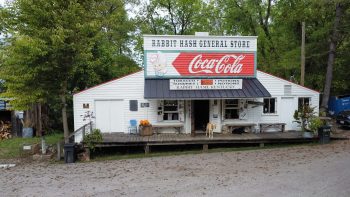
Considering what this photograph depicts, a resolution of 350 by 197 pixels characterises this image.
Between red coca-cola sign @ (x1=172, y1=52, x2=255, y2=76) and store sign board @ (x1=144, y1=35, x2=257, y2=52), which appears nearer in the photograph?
store sign board @ (x1=144, y1=35, x2=257, y2=52)

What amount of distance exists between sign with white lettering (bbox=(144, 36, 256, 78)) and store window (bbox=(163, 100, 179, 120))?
140 cm

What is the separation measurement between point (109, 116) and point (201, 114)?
16.4ft

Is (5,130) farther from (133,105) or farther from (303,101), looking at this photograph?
(303,101)

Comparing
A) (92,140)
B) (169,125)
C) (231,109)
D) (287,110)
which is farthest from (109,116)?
(287,110)

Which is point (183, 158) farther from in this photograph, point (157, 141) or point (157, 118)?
point (157, 118)

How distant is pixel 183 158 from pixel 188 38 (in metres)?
6.58

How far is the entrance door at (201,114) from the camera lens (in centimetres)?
1614

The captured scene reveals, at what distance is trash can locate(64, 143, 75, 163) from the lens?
40.6 feet

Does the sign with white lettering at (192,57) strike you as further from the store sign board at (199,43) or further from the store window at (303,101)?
the store window at (303,101)

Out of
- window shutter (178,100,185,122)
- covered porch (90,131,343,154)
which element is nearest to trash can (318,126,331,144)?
covered porch (90,131,343,154)

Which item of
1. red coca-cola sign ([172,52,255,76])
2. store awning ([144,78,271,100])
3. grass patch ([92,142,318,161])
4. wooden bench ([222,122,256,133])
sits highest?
red coca-cola sign ([172,52,255,76])

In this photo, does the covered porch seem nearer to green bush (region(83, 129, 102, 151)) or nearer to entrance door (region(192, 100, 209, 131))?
green bush (region(83, 129, 102, 151))

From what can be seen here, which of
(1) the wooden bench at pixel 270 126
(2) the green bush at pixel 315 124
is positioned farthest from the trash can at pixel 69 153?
(2) the green bush at pixel 315 124

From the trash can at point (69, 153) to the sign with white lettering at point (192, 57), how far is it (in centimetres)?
536
